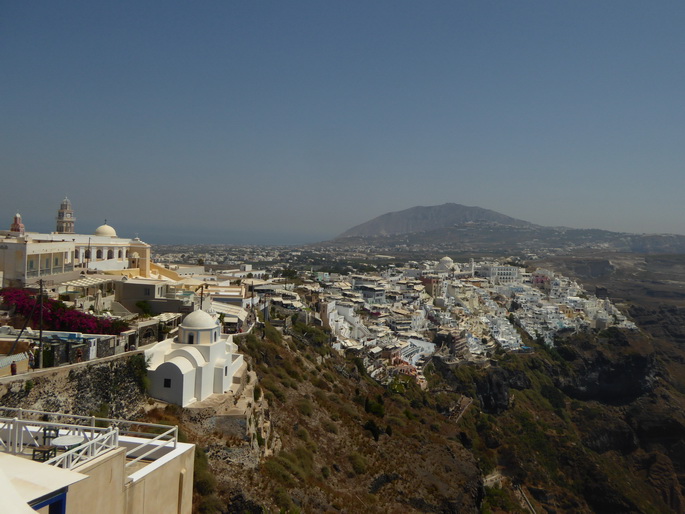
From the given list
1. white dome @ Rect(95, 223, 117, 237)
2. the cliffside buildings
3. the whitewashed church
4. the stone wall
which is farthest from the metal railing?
white dome @ Rect(95, 223, 117, 237)

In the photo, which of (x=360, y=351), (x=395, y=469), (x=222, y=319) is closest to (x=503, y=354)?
(x=360, y=351)

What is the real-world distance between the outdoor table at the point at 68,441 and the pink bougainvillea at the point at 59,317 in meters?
Result: 9.85

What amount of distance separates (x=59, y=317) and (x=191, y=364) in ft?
12.4

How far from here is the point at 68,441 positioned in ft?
15.1

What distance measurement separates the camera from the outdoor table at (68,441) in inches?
179

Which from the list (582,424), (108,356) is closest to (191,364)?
(108,356)

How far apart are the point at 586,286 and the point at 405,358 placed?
7253 centimetres

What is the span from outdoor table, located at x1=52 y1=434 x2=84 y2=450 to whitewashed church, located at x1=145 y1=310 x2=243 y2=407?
8.47 m

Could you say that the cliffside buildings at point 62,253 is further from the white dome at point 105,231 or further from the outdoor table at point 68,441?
the outdoor table at point 68,441

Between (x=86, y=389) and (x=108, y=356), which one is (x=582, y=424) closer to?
(x=108, y=356)

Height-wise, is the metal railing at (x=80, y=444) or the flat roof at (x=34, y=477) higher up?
the flat roof at (x=34, y=477)

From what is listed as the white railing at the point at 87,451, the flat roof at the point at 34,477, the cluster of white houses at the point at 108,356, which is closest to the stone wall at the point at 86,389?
the cluster of white houses at the point at 108,356

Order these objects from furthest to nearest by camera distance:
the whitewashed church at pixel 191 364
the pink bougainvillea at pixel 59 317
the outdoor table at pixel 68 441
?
the pink bougainvillea at pixel 59 317
the whitewashed church at pixel 191 364
the outdoor table at pixel 68 441

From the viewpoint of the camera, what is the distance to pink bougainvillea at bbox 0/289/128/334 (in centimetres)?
1357
